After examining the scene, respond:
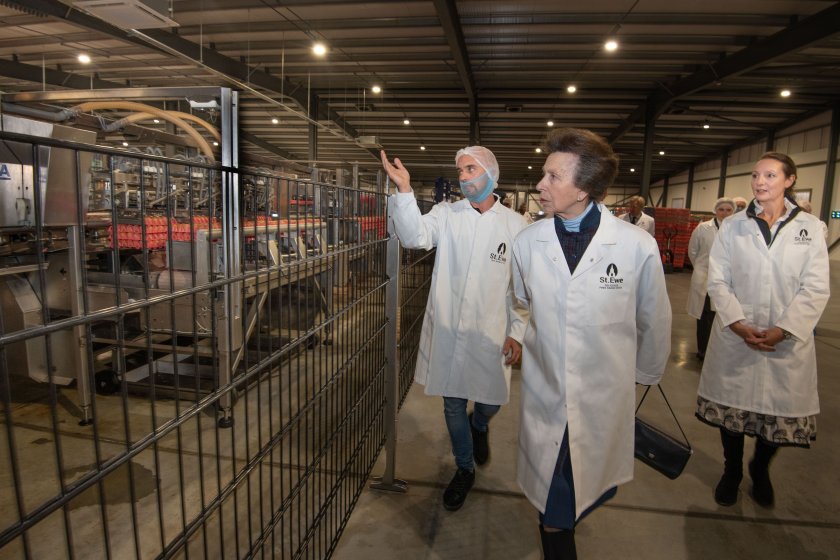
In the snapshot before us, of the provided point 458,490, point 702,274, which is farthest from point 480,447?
point 702,274

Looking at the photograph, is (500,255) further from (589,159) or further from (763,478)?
(763,478)

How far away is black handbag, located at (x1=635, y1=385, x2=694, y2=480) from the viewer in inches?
74.7

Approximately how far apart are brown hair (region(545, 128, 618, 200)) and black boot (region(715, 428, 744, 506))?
5.66ft

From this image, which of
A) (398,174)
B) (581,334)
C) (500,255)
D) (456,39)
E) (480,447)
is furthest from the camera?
(456,39)

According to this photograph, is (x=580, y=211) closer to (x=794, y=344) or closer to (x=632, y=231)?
(x=632, y=231)

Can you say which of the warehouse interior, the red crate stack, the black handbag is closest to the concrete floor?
the warehouse interior

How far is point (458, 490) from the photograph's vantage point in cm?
248

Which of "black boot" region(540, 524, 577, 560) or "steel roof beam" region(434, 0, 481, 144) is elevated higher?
"steel roof beam" region(434, 0, 481, 144)

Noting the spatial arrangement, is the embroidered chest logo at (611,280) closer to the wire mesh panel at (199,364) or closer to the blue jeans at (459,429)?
the wire mesh panel at (199,364)

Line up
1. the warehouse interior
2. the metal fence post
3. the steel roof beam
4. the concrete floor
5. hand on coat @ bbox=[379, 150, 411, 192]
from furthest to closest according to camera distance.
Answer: the steel roof beam
the metal fence post
the concrete floor
hand on coat @ bbox=[379, 150, 411, 192]
the warehouse interior

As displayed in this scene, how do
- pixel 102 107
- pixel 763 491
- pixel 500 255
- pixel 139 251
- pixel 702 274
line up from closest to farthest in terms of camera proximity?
pixel 500 255
pixel 763 491
pixel 102 107
pixel 139 251
pixel 702 274

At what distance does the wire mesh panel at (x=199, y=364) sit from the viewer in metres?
1.01

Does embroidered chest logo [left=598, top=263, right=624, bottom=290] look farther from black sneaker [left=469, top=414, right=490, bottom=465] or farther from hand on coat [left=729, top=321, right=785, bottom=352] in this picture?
black sneaker [left=469, top=414, right=490, bottom=465]

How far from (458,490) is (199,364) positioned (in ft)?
5.15
